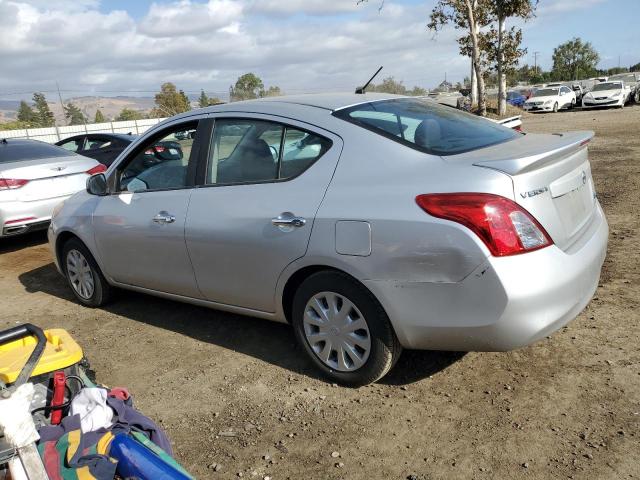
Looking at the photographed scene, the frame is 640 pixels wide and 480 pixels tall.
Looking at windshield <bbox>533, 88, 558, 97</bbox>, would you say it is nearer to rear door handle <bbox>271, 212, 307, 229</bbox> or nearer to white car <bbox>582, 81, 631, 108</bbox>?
white car <bbox>582, 81, 631, 108</bbox>

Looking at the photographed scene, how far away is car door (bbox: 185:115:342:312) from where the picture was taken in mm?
3189

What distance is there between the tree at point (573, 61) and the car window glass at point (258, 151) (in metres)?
81.2

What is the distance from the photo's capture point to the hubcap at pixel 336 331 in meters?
3.11

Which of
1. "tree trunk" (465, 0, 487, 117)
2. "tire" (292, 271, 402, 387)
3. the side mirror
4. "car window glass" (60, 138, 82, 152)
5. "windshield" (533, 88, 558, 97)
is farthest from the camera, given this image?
"windshield" (533, 88, 558, 97)

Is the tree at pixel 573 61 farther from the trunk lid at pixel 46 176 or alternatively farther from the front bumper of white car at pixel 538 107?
the trunk lid at pixel 46 176

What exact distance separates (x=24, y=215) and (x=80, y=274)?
223 centimetres

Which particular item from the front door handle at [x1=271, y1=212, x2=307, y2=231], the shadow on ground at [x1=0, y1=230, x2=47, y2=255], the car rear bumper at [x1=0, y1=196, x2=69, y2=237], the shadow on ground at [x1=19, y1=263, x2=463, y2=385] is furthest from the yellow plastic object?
the shadow on ground at [x1=0, y1=230, x2=47, y2=255]

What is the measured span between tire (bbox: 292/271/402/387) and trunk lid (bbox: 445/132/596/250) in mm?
883

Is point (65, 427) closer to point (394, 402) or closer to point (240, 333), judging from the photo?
point (394, 402)

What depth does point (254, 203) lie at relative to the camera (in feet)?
11.2

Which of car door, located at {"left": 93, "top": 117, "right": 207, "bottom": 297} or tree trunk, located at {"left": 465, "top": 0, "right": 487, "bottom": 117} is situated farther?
tree trunk, located at {"left": 465, "top": 0, "right": 487, "bottom": 117}

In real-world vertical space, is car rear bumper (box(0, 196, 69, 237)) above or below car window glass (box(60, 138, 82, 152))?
below

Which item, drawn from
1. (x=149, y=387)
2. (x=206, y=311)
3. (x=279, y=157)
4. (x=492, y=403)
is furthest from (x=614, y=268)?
(x=149, y=387)

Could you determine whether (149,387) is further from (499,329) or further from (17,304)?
(17,304)
